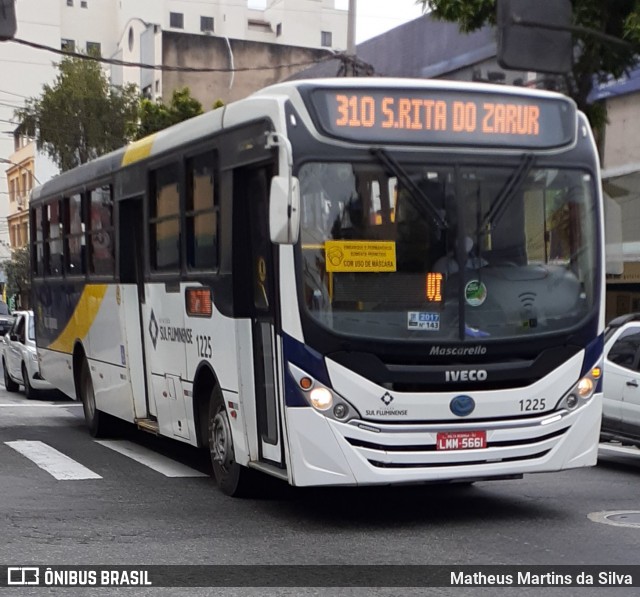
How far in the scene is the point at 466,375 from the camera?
9.11 meters

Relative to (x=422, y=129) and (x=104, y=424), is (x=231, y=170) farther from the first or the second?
(x=104, y=424)

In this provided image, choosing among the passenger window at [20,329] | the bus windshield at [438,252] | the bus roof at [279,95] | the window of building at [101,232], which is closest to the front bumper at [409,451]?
the bus windshield at [438,252]

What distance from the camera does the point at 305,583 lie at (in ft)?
24.4

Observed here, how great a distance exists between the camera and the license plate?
29.7 ft

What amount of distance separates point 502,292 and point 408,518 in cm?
185

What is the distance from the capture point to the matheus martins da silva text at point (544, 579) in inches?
292

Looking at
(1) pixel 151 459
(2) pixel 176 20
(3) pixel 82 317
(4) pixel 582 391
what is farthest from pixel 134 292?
(2) pixel 176 20

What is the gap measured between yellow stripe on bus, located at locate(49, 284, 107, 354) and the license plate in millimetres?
6270

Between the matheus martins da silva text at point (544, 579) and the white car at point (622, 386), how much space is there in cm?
585

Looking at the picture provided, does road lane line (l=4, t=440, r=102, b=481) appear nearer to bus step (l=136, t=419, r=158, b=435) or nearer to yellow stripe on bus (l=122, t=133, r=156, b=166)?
bus step (l=136, t=419, r=158, b=435)

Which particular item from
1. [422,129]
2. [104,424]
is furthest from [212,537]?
[104,424]

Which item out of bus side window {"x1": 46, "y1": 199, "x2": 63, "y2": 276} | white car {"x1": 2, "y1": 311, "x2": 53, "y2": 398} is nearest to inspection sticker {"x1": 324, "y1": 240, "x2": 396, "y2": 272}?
bus side window {"x1": 46, "y1": 199, "x2": 63, "y2": 276}

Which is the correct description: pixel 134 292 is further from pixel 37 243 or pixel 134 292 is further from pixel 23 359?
pixel 23 359

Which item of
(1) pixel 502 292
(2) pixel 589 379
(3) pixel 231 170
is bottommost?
(2) pixel 589 379
